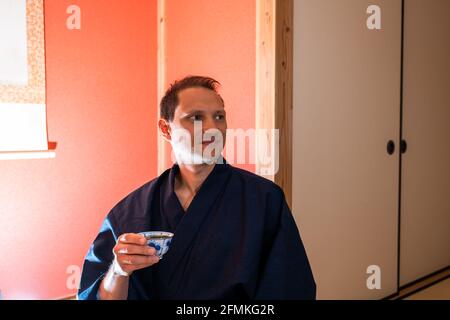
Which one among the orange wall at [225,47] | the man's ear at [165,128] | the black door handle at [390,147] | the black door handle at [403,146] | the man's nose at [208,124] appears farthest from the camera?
the black door handle at [403,146]

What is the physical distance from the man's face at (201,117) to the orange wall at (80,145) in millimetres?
1151

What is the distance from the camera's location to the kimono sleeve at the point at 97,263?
1.02 m

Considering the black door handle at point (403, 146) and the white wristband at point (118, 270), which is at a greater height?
the black door handle at point (403, 146)

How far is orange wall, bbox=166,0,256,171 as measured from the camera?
166 centimetres

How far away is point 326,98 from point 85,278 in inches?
48.3

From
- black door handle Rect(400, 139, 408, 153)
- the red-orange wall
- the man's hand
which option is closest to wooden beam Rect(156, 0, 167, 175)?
the red-orange wall

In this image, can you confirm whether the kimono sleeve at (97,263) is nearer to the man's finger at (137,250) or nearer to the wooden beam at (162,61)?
the man's finger at (137,250)

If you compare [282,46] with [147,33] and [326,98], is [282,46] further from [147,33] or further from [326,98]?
[147,33]

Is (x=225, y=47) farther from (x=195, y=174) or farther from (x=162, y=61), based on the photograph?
(x=195, y=174)

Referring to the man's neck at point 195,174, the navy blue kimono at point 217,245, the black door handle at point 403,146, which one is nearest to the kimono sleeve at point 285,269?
the navy blue kimono at point 217,245

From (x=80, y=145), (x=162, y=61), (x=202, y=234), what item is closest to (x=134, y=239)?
(x=202, y=234)

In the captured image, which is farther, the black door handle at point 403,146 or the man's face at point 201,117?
the black door handle at point 403,146
